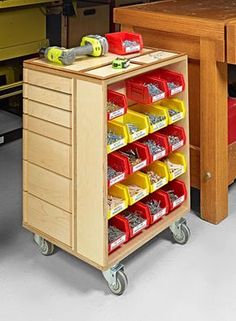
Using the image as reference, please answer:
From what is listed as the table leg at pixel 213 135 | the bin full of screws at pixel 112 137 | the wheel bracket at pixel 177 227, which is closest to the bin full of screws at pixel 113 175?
the bin full of screws at pixel 112 137

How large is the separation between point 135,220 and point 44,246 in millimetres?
392

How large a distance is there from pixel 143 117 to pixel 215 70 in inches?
16.6

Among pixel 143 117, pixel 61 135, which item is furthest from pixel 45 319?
pixel 143 117

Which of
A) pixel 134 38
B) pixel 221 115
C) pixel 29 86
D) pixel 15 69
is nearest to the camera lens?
pixel 29 86

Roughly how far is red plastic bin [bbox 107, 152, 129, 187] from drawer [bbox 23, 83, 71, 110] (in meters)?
0.25

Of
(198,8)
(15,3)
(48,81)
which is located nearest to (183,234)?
(48,81)

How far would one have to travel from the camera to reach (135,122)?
73.7 inches

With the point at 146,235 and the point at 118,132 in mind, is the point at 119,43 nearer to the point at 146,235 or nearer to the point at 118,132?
the point at 118,132

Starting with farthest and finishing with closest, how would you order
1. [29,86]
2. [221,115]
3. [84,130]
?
[221,115]
[29,86]
[84,130]

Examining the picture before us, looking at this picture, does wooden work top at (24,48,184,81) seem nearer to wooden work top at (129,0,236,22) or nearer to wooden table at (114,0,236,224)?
wooden table at (114,0,236,224)

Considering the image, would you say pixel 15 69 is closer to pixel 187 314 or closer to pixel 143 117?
pixel 143 117

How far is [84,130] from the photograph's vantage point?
1.67 m

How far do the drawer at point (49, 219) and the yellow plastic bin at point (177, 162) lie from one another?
468 mm

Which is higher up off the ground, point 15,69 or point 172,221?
point 15,69
